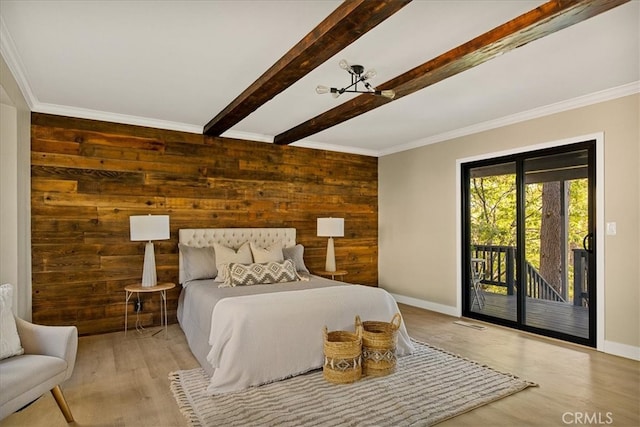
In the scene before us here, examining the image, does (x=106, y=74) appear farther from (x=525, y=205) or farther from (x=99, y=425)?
(x=525, y=205)

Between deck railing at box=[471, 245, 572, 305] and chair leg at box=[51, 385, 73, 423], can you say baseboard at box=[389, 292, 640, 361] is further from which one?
chair leg at box=[51, 385, 73, 423]

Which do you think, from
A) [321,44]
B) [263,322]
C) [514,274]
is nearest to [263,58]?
[321,44]

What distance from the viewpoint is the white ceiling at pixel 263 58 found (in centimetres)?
228

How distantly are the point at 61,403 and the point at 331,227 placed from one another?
373cm

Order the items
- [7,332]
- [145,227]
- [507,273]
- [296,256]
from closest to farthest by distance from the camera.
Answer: [7,332]
[145,227]
[507,273]
[296,256]

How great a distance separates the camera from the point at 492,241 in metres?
4.88

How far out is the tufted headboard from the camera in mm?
4750

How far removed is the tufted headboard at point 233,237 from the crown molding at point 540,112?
7.96ft

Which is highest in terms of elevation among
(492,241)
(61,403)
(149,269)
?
(492,241)

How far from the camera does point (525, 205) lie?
14.7 ft

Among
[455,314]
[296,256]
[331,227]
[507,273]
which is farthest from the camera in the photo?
[331,227]

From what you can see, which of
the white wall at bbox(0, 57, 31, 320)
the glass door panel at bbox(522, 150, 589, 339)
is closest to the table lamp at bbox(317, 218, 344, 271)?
the glass door panel at bbox(522, 150, 589, 339)

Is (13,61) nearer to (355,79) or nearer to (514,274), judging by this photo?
(355,79)

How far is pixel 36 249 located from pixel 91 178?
0.94 metres
